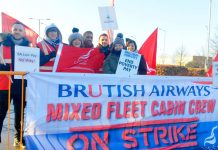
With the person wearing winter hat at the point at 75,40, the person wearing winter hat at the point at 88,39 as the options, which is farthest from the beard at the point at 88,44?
the person wearing winter hat at the point at 75,40

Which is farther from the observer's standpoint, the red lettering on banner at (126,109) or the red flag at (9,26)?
the red flag at (9,26)

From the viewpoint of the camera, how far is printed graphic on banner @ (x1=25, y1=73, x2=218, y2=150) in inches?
172

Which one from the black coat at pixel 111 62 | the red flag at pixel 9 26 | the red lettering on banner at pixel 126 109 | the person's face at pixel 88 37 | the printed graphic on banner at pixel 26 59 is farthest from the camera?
the person's face at pixel 88 37

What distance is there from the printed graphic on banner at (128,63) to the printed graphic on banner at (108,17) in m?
1.37

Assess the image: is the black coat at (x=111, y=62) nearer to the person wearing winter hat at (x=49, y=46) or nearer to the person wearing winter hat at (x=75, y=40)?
the person wearing winter hat at (x=75, y=40)

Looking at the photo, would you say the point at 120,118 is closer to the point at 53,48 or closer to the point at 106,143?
the point at 106,143

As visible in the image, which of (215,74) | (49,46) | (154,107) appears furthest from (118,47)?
(215,74)

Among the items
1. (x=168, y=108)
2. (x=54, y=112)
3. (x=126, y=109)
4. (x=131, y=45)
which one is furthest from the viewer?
(x=131, y=45)

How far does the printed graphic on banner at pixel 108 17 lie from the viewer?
21.9 feet

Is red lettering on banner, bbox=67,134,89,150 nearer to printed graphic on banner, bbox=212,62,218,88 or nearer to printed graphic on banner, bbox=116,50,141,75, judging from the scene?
printed graphic on banner, bbox=116,50,141,75

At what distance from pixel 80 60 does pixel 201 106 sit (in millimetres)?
2113

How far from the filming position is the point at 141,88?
5070 millimetres

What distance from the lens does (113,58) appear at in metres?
5.76

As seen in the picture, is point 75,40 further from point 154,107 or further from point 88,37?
point 154,107
